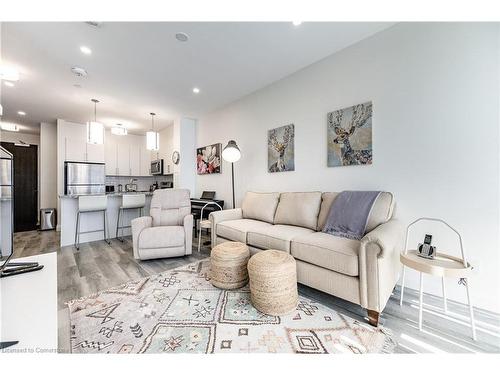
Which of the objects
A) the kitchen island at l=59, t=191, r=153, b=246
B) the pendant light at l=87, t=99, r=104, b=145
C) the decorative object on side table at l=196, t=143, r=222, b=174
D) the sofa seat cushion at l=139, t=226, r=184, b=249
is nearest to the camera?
the sofa seat cushion at l=139, t=226, r=184, b=249

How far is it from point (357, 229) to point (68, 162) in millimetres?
6188

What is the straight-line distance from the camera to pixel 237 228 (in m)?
2.53

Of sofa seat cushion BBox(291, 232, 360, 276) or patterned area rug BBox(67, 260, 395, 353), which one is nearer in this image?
patterned area rug BBox(67, 260, 395, 353)

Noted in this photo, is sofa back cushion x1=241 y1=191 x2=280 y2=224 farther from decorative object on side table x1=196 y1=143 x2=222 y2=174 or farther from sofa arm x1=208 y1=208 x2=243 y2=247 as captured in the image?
decorative object on side table x1=196 y1=143 x2=222 y2=174

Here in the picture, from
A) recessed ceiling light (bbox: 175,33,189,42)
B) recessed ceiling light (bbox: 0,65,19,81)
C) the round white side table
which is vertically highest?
recessed ceiling light (bbox: 175,33,189,42)

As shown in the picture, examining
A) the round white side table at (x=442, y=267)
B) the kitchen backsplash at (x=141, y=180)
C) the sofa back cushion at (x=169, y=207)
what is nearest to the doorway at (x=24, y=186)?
the kitchen backsplash at (x=141, y=180)

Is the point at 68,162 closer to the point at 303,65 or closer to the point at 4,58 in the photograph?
the point at 4,58

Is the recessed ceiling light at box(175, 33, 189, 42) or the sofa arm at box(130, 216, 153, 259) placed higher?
the recessed ceiling light at box(175, 33, 189, 42)

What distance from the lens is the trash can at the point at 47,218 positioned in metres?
4.75

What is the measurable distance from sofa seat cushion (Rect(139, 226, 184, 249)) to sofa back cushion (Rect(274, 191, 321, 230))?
53.5 inches

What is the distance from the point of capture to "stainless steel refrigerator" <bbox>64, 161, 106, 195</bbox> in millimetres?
4817

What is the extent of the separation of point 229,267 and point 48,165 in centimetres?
608

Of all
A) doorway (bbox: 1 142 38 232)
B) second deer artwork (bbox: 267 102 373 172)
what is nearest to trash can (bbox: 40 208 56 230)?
doorway (bbox: 1 142 38 232)

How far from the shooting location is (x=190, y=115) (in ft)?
15.4
